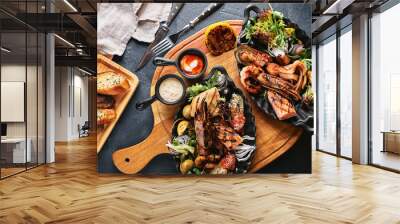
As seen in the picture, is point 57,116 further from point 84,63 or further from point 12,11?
point 12,11

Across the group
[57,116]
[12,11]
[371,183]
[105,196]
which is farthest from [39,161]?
[57,116]

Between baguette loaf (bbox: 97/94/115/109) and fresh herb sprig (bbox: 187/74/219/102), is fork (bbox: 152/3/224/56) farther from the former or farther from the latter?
baguette loaf (bbox: 97/94/115/109)

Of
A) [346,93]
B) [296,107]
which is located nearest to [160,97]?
[296,107]

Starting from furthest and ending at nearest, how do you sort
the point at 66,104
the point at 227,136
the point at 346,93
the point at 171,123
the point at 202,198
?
1. the point at 66,104
2. the point at 346,93
3. the point at 171,123
4. the point at 227,136
5. the point at 202,198

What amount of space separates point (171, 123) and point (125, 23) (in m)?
1.83

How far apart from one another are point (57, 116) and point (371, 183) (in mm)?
12821

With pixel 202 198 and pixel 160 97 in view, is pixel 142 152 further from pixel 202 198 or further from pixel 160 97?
pixel 202 198

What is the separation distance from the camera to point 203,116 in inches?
244

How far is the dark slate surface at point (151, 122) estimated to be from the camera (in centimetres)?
636

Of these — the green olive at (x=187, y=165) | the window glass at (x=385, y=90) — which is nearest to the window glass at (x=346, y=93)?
the window glass at (x=385, y=90)

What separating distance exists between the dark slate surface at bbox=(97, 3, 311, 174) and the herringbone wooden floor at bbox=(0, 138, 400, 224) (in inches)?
9.1

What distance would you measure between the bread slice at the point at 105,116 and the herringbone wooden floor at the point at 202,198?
0.93 metres

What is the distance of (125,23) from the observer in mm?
6418

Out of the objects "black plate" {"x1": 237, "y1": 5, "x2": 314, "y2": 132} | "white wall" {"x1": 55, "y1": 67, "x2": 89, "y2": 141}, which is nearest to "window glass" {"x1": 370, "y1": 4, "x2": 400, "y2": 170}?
"black plate" {"x1": 237, "y1": 5, "x2": 314, "y2": 132}
